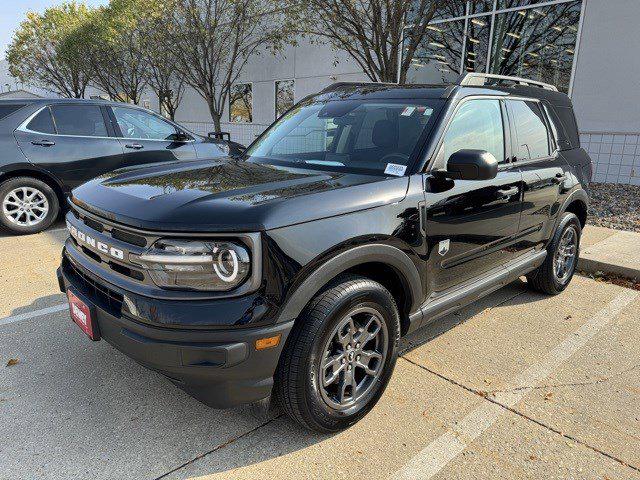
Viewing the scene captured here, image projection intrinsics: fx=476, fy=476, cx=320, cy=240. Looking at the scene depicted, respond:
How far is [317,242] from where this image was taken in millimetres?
2225

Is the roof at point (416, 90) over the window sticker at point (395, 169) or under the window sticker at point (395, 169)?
over

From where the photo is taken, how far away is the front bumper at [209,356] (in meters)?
2.01

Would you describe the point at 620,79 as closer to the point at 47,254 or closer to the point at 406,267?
the point at 406,267

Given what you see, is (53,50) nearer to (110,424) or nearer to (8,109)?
(8,109)

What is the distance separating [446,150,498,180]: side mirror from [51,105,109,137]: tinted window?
18.0 feet

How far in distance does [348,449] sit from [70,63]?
963 inches

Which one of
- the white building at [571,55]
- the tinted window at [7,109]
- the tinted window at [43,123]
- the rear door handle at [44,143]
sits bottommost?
the rear door handle at [44,143]

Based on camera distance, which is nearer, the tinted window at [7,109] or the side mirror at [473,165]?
the side mirror at [473,165]

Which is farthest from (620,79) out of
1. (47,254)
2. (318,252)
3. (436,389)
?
(47,254)

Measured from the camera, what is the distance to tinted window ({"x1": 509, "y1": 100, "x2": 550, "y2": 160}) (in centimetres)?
369

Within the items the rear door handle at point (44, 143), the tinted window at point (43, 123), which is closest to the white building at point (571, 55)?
the tinted window at point (43, 123)

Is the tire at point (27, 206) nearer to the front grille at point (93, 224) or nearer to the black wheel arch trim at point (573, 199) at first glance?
the front grille at point (93, 224)

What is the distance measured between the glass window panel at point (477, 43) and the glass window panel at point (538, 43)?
0.68 feet

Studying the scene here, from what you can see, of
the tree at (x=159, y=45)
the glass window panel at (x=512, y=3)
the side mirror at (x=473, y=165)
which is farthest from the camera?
the tree at (x=159, y=45)
